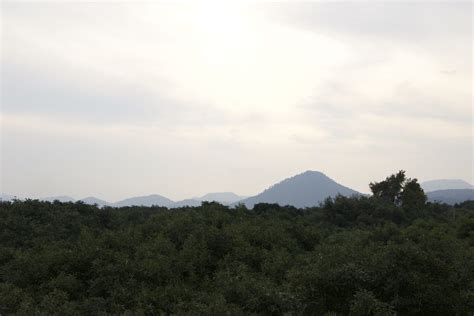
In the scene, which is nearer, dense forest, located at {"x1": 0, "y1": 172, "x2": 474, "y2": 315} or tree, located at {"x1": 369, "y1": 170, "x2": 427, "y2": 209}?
dense forest, located at {"x1": 0, "y1": 172, "x2": 474, "y2": 315}

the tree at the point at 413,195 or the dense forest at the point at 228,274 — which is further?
the tree at the point at 413,195

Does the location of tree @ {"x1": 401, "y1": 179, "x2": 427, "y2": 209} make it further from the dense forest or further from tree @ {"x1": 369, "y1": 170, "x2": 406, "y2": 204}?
the dense forest

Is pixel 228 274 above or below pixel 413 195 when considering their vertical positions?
below

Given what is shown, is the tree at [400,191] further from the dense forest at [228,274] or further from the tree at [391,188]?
the dense forest at [228,274]

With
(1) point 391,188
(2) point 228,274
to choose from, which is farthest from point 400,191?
(2) point 228,274

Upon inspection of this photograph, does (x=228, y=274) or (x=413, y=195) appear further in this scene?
(x=413, y=195)

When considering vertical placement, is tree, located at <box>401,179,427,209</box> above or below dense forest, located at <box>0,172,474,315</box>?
above

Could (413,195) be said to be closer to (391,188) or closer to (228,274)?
(391,188)

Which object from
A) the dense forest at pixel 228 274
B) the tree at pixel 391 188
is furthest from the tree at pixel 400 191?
the dense forest at pixel 228 274

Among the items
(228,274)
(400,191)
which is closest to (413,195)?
(400,191)

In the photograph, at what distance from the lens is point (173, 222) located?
62.9ft

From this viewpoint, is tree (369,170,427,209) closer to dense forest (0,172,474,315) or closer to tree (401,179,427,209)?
tree (401,179,427,209)

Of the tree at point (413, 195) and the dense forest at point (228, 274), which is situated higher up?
the tree at point (413, 195)

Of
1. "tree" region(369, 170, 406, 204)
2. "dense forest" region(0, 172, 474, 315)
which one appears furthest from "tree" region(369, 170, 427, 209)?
"dense forest" region(0, 172, 474, 315)
